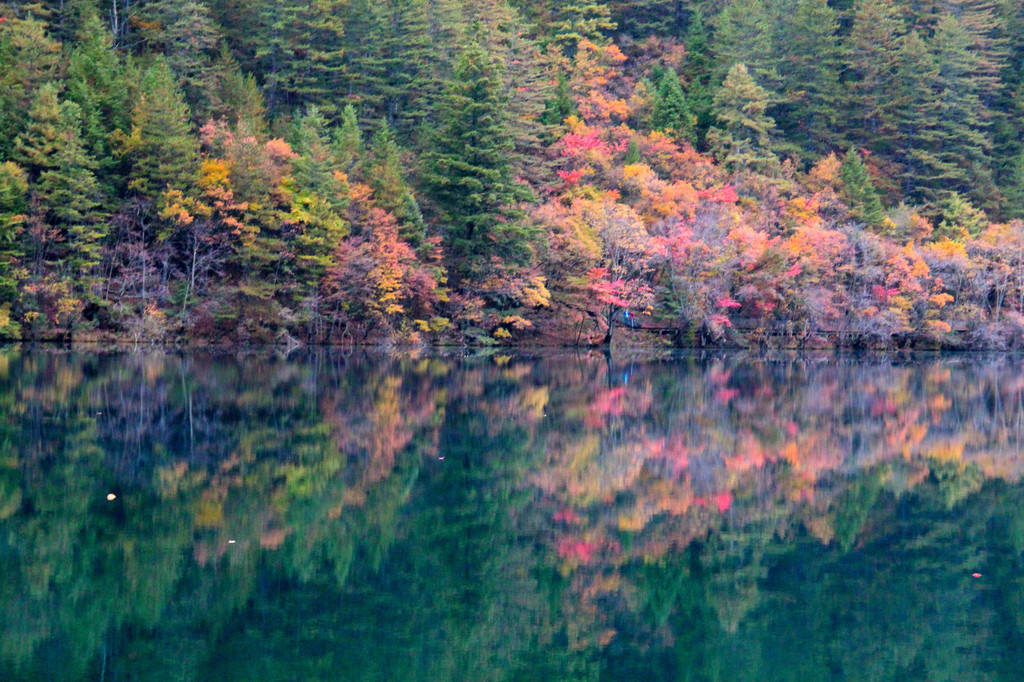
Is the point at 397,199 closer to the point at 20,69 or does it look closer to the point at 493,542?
the point at 20,69

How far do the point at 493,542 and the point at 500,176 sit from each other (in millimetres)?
32915

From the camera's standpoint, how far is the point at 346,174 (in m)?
39.7

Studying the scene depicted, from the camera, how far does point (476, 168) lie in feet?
133

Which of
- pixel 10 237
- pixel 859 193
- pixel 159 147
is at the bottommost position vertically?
pixel 10 237

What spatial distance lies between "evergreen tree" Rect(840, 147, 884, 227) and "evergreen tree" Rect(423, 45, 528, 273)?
818 inches

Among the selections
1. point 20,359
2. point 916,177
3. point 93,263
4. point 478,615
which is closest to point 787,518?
point 478,615

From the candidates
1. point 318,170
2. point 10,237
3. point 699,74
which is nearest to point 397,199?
point 318,170

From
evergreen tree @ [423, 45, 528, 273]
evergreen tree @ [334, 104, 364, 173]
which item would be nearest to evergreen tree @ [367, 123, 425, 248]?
evergreen tree @ [334, 104, 364, 173]

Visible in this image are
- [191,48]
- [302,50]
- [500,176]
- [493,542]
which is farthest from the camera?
[302,50]

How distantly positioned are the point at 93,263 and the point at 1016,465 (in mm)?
29894

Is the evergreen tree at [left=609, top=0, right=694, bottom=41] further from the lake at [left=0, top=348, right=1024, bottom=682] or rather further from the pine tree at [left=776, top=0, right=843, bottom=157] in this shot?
the lake at [left=0, top=348, right=1024, bottom=682]

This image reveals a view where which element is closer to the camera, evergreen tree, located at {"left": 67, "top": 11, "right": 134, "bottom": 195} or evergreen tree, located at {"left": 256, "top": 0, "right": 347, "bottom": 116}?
evergreen tree, located at {"left": 67, "top": 11, "right": 134, "bottom": 195}

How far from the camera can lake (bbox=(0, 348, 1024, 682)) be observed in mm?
6863

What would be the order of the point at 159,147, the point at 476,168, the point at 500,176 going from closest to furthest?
the point at 159,147 → the point at 476,168 → the point at 500,176
